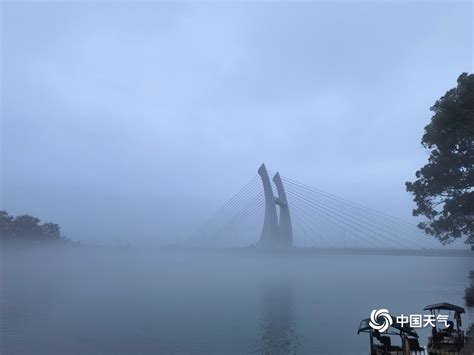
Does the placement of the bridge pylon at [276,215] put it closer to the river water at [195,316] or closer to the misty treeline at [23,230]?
the river water at [195,316]

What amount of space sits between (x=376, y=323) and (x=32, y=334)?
58.8 ft

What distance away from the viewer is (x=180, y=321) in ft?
83.5

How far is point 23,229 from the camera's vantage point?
323ft

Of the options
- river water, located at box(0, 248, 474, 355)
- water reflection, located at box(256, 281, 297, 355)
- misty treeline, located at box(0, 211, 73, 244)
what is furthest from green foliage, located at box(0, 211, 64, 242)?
water reflection, located at box(256, 281, 297, 355)

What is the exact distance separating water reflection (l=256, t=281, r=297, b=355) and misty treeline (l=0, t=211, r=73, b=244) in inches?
3090

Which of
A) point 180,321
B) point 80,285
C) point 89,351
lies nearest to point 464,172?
point 180,321

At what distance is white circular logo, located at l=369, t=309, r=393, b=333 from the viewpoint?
13164mm

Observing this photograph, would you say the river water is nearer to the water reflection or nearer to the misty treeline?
the water reflection

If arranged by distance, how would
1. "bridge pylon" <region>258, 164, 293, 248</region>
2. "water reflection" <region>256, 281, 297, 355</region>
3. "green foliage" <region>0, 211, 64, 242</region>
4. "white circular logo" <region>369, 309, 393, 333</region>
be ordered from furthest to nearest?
"green foliage" <region>0, 211, 64, 242</region>, "bridge pylon" <region>258, 164, 293, 248</region>, "water reflection" <region>256, 281, 297, 355</region>, "white circular logo" <region>369, 309, 393, 333</region>

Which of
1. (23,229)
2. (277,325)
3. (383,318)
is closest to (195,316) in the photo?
(277,325)

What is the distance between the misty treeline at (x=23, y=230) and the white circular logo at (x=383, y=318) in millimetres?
100003

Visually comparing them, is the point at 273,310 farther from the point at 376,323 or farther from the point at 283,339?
the point at 376,323

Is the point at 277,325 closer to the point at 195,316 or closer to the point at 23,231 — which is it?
the point at 195,316

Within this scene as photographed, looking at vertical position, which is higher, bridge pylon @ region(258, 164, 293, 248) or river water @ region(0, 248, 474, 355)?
bridge pylon @ region(258, 164, 293, 248)
